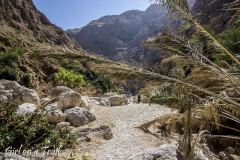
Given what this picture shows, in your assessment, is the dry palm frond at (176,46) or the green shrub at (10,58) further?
the green shrub at (10,58)

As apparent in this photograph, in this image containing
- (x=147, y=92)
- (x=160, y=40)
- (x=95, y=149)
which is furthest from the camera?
(x=95, y=149)

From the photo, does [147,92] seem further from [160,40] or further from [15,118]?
[15,118]

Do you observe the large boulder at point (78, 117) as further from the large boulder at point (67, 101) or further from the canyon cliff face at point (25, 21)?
the canyon cliff face at point (25, 21)

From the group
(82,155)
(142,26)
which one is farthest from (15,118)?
(142,26)

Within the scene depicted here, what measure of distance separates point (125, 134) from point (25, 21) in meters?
37.4

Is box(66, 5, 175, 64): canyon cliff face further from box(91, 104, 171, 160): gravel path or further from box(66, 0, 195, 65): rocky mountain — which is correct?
box(91, 104, 171, 160): gravel path

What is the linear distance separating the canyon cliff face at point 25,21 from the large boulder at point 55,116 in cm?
2791

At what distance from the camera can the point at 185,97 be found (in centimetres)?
486

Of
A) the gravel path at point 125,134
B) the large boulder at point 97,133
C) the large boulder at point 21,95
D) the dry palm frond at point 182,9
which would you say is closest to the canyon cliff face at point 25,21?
the large boulder at point 21,95

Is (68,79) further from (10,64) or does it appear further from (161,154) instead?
(161,154)

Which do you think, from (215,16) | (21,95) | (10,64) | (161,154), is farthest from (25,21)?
(161,154)

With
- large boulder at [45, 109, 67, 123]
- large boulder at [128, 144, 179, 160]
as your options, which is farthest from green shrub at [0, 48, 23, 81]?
large boulder at [128, 144, 179, 160]

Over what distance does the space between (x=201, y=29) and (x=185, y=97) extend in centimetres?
94

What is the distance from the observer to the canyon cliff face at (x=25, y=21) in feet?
140
